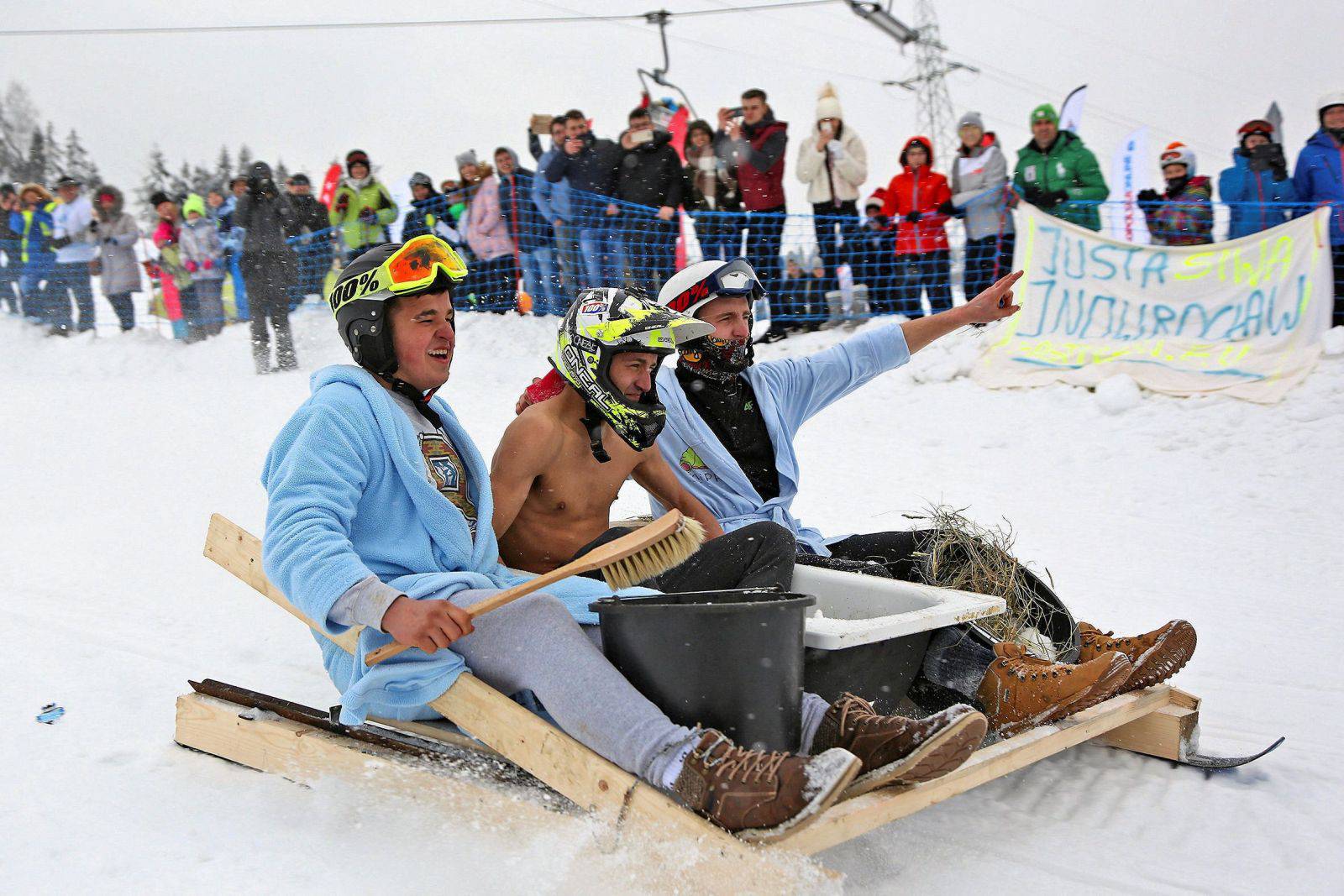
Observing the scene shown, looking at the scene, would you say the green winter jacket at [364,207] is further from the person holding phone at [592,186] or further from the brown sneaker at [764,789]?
the brown sneaker at [764,789]

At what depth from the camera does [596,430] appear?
3420 millimetres

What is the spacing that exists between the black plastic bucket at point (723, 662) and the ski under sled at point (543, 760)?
21cm

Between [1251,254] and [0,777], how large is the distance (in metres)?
8.52

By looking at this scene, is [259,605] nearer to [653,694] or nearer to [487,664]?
[487,664]

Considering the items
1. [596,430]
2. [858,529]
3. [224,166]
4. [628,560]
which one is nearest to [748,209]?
[858,529]

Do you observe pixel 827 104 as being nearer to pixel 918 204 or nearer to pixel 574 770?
pixel 918 204

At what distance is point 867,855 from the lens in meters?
2.77

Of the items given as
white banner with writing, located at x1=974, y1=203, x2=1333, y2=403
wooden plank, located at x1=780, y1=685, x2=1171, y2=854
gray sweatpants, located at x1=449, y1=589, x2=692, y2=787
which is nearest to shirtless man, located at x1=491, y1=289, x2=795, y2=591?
gray sweatpants, located at x1=449, y1=589, x2=692, y2=787

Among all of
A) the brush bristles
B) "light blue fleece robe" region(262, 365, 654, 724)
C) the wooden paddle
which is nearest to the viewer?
the wooden paddle

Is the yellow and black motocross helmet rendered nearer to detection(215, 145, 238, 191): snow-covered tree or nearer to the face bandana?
the face bandana

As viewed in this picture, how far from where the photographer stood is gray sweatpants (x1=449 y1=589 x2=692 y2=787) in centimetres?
244

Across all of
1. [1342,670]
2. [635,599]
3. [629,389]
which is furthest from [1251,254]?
[635,599]

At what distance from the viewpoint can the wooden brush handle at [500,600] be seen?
2516 mm

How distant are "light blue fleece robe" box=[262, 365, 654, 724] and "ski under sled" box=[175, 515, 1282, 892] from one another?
0.50 feet
